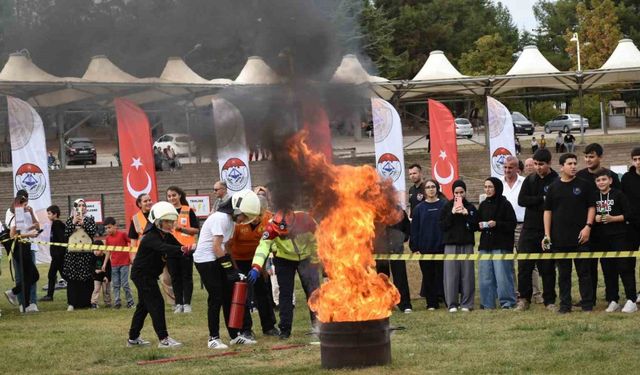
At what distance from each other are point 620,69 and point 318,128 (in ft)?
99.3

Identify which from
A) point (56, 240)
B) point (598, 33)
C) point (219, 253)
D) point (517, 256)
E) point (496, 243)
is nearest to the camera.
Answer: point (219, 253)

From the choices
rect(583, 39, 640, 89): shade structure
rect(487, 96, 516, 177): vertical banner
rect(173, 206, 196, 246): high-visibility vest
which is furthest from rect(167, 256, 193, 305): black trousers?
rect(583, 39, 640, 89): shade structure

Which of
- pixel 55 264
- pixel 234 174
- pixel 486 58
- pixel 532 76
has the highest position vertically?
pixel 486 58

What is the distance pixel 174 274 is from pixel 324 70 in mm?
5120

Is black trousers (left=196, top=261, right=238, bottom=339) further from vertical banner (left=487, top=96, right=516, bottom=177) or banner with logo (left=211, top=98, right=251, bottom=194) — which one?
vertical banner (left=487, top=96, right=516, bottom=177)

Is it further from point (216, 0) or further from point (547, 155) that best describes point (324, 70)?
point (547, 155)

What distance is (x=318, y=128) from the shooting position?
12695 millimetres

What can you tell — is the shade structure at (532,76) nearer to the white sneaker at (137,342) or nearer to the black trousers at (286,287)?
the black trousers at (286,287)

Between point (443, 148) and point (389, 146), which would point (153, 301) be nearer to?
point (389, 146)

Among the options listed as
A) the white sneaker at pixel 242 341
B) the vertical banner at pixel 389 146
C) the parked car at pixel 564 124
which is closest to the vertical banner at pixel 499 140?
the vertical banner at pixel 389 146

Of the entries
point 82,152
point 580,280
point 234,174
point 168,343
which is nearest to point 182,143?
point 168,343

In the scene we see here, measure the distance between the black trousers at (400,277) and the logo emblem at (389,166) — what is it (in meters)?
11.5

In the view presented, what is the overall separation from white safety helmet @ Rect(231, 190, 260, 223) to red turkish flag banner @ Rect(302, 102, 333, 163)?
43.1 inches

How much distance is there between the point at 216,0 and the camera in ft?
42.0
